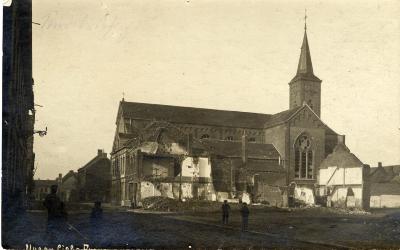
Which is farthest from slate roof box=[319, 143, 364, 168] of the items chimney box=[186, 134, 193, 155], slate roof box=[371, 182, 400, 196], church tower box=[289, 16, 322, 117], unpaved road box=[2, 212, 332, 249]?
unpaved road box=[2, 212, 332, 249]

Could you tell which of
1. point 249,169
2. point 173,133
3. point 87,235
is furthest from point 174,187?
point 87,235

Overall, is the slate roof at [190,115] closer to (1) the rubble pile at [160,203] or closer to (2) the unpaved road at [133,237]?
(1) the rubble pile at [160,203]

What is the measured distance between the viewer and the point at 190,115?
24578mm

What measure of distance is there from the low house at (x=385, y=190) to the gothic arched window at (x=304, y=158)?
504 cm

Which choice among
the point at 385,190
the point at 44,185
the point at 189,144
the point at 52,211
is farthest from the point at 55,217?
the point at 385,190

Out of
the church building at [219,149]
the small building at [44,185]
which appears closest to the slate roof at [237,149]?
the church building at [219,149]

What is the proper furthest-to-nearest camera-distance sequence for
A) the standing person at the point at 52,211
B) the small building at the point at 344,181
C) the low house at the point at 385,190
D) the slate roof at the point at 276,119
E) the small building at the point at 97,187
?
the slate roof at the point at 276,119
the low house at the point at 385,190
the small building at the point at 344,181
the small building at the point at 97,187
the standing person at the point at 52,211

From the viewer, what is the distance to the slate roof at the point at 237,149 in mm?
30656

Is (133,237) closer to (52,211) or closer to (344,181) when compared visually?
(52,211)

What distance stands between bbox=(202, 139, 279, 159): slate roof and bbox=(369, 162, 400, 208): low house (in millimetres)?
8182

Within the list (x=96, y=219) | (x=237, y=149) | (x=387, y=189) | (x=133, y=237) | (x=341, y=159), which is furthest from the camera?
(x=387, y=189)

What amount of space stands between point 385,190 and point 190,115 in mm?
21169

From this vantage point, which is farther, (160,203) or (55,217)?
(160,203)

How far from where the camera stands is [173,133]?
26172 mm
